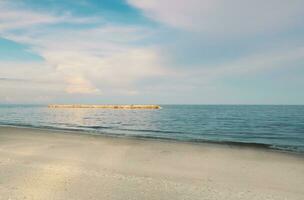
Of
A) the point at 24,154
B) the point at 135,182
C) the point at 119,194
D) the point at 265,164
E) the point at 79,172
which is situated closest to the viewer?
the point at 119,194

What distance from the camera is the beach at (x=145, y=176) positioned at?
21.4ft

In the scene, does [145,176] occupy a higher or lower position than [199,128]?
higher

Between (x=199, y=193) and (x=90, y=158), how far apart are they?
5.85 m

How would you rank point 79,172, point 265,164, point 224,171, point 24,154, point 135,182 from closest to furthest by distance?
1. point 135,182
2. point 79,172
3. point 224,171
4. point 265,164
5. point 24,154

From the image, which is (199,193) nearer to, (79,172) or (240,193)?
(240,193)

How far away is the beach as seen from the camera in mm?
6508

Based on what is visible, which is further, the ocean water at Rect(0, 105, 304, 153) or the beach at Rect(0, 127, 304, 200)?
the ocean water at Rect(0, 105, 304, 153)

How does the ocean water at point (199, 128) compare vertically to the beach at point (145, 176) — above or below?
below

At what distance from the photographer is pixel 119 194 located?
6.37 metres

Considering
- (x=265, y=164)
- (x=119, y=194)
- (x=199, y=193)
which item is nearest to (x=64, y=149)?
(x=119, y=194)

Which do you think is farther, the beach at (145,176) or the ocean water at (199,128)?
the ocean water at (199,128)

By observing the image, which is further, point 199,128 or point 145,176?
point 199,128

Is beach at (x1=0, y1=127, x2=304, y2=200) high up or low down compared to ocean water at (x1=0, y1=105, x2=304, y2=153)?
up

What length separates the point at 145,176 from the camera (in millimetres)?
8180
